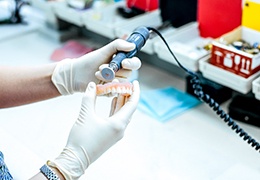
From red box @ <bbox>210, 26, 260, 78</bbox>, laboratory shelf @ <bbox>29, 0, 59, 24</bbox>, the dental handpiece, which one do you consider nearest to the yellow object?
red box @ <bbox>210, 26, 260, 78</bbox>

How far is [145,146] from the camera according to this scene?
1.38 metres

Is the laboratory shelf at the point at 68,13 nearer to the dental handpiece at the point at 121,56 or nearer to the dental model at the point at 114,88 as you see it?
the dental handpiece at the point at 121,56

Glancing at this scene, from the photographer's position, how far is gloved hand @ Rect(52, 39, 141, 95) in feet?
3.84

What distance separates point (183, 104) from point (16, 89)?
25.9 inches

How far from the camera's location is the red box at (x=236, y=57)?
1.32 m

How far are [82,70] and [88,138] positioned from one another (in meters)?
0.34

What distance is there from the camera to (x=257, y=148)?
1.26 m

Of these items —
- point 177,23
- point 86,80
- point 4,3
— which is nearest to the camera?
point 86,80

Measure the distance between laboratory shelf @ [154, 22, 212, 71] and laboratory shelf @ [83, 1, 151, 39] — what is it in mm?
274

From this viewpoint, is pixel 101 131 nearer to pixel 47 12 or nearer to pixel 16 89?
pixel 16 89

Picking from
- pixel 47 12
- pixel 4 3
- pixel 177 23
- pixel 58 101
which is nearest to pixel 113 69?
pixel 58 101

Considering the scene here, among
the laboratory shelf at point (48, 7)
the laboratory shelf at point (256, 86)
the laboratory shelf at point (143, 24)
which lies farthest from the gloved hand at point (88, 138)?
the laboratory shelf at point (48, 7)

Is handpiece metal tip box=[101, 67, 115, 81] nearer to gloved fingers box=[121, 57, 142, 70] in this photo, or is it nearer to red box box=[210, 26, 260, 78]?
gloved fingers box=[121, 57, 142, 70]

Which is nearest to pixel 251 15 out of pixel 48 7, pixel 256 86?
pixel 256 86
